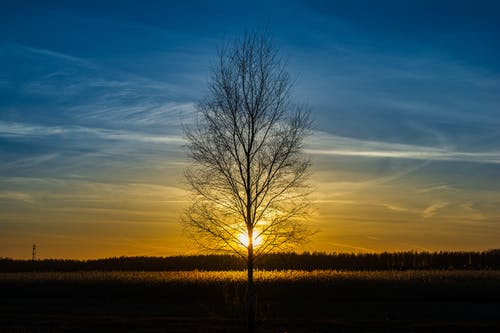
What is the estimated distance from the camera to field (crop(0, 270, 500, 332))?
3447 centimetres

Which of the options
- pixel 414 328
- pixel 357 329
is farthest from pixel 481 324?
pixel 357 329

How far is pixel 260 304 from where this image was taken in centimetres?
4750

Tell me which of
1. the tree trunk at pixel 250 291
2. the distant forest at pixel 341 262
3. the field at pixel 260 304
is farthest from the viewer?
the distant forest at pixel 341 262

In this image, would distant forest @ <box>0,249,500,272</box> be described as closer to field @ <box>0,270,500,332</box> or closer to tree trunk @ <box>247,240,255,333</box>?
field @ <box>0,270,500,332</box>

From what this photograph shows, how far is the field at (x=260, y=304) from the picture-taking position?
113 feet

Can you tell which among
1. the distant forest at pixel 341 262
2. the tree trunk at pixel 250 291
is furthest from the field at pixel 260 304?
the distant forest at pixel 341 262

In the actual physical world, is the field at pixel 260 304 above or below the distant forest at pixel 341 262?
below

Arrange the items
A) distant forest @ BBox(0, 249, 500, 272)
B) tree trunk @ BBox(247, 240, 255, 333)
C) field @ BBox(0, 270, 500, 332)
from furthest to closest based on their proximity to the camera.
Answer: distant forest @ BBox(0, 249, 500, 272) → field @ BBox(0, 270, 500, 332) → tree trunk @ BBox(247, 240, 255, 333)

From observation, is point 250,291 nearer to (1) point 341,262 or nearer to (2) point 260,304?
(2) point 260,304

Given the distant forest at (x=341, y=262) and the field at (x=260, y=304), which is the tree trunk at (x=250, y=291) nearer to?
the field at (x=260, y=304)

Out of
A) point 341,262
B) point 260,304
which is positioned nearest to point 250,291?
point 260,304

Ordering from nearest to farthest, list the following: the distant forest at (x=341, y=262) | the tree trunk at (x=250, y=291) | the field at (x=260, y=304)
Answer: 1. the tree trunk at (x=250, y=291)
2. the field at (x=260, y=304)
3. the distant forest at (x=341, y=262)

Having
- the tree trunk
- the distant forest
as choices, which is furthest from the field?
the distant forest

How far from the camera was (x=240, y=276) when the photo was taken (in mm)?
59594
